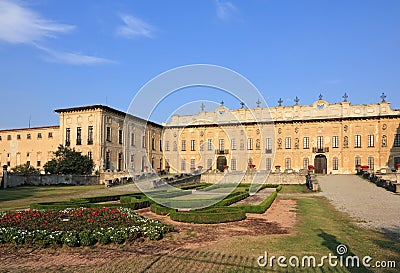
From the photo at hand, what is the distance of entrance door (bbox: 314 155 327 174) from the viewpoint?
4434cm

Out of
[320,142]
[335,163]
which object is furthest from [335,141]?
[335,163]

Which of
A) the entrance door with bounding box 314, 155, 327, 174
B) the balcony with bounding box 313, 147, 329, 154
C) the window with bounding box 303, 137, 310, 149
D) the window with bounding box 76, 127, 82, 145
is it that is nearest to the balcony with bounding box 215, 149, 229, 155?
the window with bounding box 303, 137, 310, 149

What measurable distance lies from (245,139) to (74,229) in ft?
124

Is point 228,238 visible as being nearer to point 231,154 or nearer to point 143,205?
point 143,205

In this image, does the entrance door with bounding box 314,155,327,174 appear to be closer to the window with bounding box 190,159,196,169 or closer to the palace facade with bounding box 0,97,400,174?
the palace facade with bounding box 0,97,400,174

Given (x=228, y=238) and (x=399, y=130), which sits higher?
Result: (x=399, y=130)

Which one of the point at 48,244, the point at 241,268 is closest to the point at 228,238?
the point at 241,268

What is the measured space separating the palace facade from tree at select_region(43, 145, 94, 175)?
2038mm

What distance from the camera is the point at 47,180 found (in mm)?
29469

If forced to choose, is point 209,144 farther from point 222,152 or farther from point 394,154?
point 394,154

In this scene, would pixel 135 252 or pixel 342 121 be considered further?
pixel 342 121

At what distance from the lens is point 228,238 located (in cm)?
822

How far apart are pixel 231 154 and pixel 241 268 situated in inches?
1723

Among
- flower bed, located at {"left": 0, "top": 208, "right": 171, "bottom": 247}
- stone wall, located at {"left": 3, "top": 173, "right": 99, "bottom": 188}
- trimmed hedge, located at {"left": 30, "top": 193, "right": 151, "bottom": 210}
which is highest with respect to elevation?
flower bed, located at {"left": 0, "top": 208, "right": 171, "bottom": 247}
